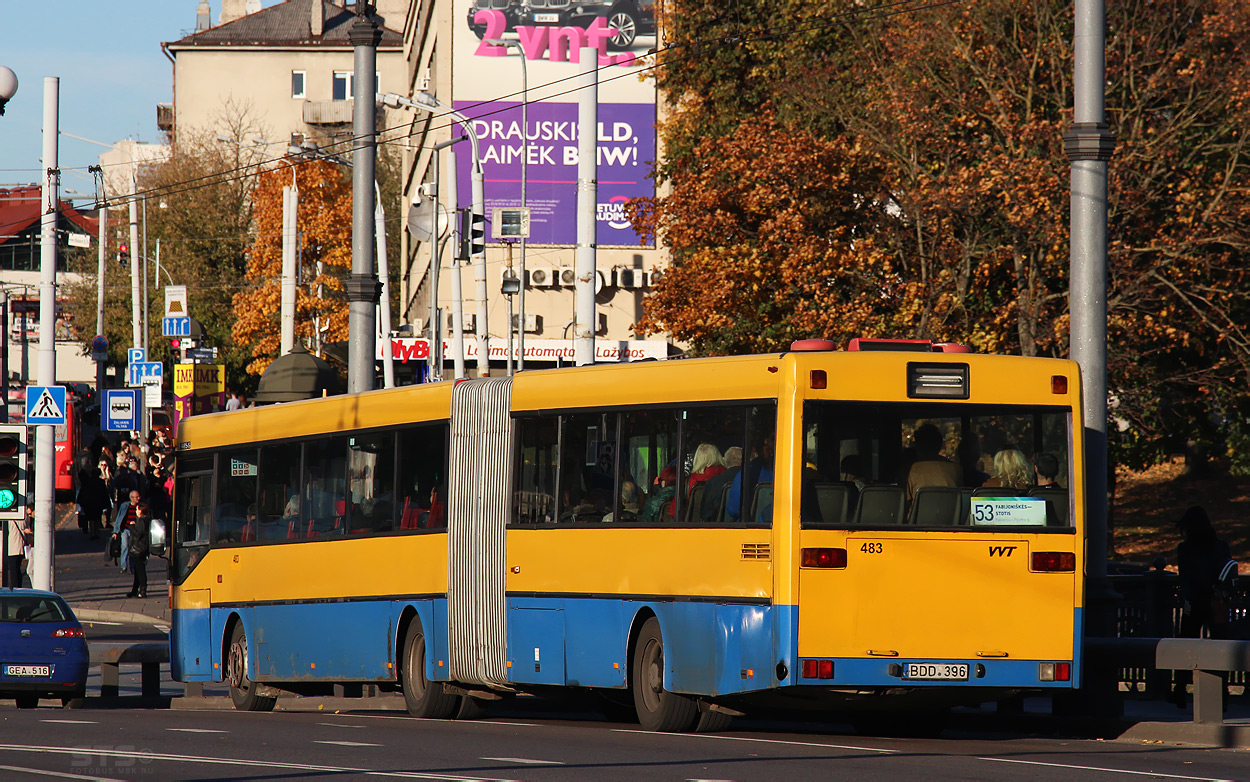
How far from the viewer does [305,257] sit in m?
73.2

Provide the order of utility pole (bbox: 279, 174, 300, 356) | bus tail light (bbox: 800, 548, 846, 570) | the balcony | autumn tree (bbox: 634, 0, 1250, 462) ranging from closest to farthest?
bus tail light (bbox: 800, 548, 846, 570)
autumn tree (bbox: 634, 0, 1250, 462)
utility pole (bbox: 279, 174, 300, 356)
the balcony

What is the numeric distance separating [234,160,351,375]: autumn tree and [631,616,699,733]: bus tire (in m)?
53.9

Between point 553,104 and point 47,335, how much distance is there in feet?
109

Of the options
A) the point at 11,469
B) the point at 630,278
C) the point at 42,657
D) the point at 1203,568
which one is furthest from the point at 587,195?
the point at 630,278

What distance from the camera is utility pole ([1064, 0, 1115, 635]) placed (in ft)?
48.2

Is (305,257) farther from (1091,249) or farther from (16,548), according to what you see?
(1091,249)

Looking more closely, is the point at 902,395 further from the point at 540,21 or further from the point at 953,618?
the point at 540,21

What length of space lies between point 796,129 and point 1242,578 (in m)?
19.1

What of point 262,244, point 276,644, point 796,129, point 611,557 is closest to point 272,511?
point 276,644

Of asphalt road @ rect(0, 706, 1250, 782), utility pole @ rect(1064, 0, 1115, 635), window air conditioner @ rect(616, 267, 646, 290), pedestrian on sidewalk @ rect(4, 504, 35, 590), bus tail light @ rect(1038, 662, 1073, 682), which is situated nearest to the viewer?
asphalt road @ rect(0, 706, 1250, 782)

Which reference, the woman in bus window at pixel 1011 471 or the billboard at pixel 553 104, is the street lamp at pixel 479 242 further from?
the billboard at pixel 553 104

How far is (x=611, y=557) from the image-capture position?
14.2 meters

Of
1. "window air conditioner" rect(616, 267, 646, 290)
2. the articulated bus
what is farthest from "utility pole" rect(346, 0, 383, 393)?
"window air conditioner" rect(616, 267, 646, 290)

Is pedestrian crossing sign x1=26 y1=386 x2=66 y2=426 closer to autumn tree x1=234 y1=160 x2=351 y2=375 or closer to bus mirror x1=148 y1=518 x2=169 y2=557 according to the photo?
bus mirror x1=148 y1=518 x2=169 y2=557
